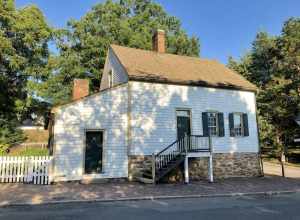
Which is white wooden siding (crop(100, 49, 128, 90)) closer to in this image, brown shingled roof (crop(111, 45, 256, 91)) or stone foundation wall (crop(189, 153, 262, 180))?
brown shingled roof (crop(111, 45, 256, 91))

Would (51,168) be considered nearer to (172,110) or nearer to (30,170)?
(30,170)

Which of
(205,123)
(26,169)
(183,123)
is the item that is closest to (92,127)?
(26,169)

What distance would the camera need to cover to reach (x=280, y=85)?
26.6 metres

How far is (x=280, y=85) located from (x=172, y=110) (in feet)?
58.6

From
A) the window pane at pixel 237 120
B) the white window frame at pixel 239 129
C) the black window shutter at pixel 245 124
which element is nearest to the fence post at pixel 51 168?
the white window frame at pixel 239 129

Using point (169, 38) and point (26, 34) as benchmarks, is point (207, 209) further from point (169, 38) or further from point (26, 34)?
point (169, 38)

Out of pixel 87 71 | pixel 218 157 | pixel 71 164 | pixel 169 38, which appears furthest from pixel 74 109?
pixel 169 38

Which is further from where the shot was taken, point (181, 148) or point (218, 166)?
point (218, 166)

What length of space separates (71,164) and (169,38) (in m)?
21.6

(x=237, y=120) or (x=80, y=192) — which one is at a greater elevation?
(x=237, y=120)

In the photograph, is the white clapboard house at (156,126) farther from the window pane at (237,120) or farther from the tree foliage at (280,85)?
the tree foliage at (280,85)

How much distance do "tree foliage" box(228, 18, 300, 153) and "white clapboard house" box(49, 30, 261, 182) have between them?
9072mm

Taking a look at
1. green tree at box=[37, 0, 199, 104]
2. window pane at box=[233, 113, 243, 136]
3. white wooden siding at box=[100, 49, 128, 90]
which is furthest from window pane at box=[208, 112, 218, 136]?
green tree at box=[37, 0, 199, 104]

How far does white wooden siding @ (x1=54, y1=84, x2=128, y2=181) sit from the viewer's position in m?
11.8
